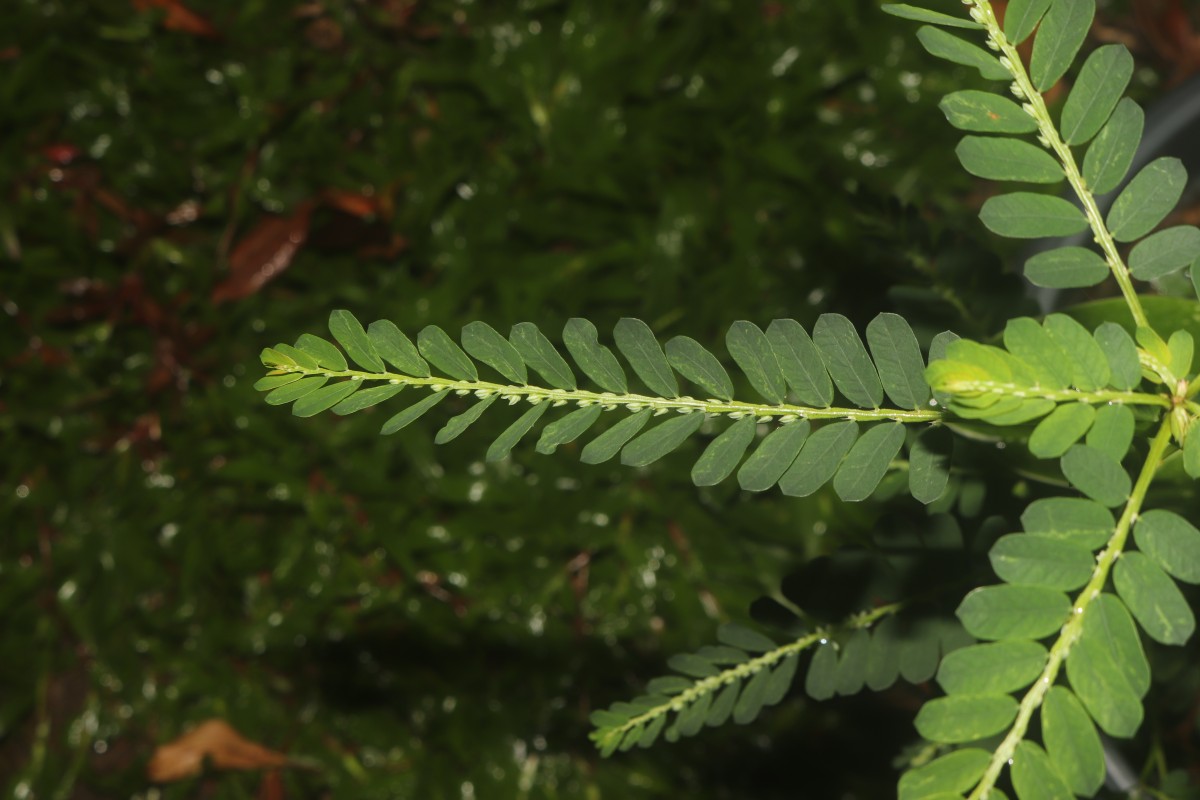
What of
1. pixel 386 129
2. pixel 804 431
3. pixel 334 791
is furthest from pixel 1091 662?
pixel 386 129

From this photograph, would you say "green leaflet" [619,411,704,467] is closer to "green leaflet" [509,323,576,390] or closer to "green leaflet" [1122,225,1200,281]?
"green leaflet" [509,323,576,390]

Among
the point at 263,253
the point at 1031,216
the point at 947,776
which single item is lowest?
the point at 263,253

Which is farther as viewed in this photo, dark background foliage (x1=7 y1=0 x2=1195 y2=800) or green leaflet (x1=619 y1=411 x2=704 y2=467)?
dark background foliage (x1=7 y1=0 x2=1195 y2=800)

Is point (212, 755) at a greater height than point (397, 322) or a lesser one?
lesser

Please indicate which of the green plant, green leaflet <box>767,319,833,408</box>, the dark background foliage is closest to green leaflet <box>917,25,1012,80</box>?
the green plant

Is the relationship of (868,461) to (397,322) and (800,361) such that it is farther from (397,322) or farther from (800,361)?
(397,322)

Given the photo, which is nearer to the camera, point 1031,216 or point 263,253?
point 1031,216

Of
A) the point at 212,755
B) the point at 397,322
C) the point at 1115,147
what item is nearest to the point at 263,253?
the point at 397,322
